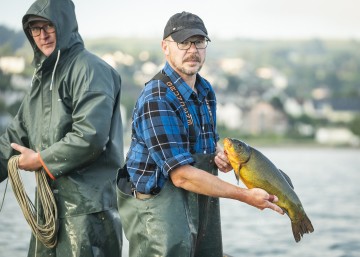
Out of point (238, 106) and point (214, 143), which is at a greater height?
point (214, 143)

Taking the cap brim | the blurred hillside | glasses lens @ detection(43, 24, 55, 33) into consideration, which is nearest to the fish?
the cap brim

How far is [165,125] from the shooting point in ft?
14.7

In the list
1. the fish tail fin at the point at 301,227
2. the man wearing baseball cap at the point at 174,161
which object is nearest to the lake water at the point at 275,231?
the man wearing baseball cap at the point at 174,161

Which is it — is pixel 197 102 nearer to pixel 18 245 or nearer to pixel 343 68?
pixel 18 245

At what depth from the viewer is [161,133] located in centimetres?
447

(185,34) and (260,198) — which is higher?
(185,34)

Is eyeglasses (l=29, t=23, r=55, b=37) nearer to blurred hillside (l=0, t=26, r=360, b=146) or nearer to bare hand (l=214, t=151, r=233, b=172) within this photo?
bare hand (l=214, t=151, r=233, b=172)

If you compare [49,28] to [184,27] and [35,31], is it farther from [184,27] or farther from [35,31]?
[184,27]

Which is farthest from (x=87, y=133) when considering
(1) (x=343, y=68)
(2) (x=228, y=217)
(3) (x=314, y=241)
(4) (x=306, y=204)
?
(1) (x=343, y=68)

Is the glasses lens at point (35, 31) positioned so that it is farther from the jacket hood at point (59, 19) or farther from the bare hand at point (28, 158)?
the bare hand at point (28, 158)

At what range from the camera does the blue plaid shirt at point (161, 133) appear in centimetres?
447

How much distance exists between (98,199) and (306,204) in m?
29.8

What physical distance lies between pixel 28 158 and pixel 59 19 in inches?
41.3

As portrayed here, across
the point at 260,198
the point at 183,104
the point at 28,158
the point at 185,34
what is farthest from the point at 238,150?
the point at 28,158
